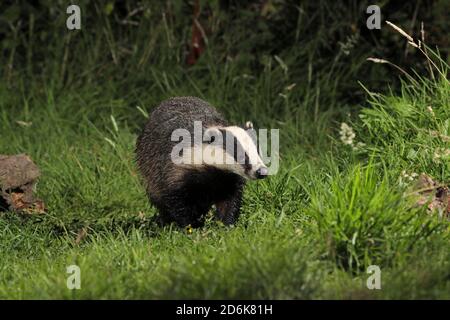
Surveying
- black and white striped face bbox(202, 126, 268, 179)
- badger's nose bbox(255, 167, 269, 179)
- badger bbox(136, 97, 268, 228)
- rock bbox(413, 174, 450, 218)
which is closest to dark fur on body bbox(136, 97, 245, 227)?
badger bbox(136, 97, 268, 228)

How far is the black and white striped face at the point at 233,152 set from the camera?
207 inches

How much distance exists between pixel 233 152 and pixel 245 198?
595mm

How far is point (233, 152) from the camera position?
539 centimetres

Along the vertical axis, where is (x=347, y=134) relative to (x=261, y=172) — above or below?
above

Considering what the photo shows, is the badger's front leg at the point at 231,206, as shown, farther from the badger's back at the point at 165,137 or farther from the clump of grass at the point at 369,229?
the clump of grass at the point at 369,229

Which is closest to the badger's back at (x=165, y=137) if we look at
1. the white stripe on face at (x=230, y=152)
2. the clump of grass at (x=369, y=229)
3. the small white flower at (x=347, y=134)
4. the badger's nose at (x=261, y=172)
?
the white stripe on face at (x=230, y=152)

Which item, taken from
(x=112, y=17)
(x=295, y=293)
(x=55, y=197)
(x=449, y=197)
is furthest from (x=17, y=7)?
(x=295, y=293)

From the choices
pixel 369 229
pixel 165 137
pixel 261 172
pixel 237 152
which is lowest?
pixel 369 229

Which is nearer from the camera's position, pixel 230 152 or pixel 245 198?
pixel 230 152

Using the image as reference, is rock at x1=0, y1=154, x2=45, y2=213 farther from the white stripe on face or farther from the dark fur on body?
the white stripe on face

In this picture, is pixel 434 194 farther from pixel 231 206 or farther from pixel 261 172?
pixel 231 206

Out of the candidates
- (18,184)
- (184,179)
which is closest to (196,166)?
(184,179)

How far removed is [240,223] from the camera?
5.54m

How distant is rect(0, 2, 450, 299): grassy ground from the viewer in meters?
4.12
